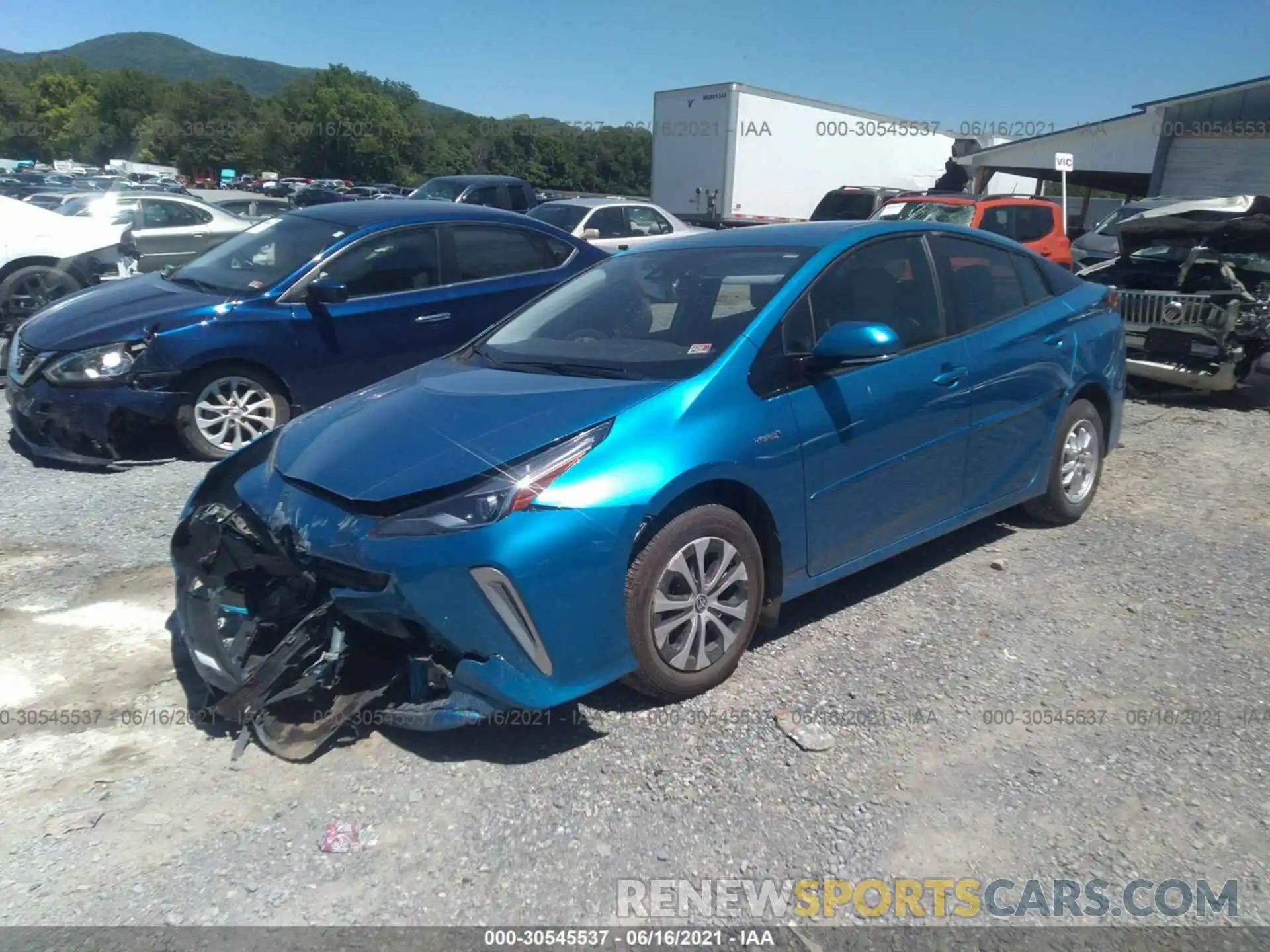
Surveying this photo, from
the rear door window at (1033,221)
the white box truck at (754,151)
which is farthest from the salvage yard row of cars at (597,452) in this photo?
the white box truck at (754,151)

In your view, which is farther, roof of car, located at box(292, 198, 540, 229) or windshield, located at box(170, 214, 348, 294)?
roof of car, located at box(292, 198, 540, 229)

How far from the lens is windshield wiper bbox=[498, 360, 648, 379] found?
3580 mm

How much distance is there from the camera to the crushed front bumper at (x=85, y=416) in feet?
19.0

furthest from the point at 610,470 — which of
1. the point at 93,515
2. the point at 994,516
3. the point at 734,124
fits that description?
the point at 734,124

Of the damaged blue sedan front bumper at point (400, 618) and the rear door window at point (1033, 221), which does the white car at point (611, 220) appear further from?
the damaged blue sedan front bumper at point (400, 618)

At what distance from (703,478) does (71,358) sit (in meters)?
4.45

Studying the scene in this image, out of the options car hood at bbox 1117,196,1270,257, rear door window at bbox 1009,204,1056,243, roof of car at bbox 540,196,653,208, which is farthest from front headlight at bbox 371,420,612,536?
rear door window at bbox 1009,204,1056,243

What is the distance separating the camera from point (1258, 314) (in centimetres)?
773

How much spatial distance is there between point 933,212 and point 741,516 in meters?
11.5

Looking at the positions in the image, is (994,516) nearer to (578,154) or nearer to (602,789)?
(602,789)

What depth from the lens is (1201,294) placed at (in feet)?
26.2

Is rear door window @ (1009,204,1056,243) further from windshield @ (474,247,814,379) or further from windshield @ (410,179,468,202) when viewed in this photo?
windshield @ (474,247,814,379)

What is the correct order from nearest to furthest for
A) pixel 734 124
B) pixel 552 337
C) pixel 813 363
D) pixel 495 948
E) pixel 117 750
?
pixel 495 948 < pixel 117 750 < pixel 813 363 < pixel 552 337 < pixel 734 124

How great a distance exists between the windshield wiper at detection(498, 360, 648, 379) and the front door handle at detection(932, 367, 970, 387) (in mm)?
1391
